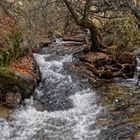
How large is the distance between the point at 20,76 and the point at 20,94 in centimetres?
69

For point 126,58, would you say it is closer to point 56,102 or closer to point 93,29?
point 93,29

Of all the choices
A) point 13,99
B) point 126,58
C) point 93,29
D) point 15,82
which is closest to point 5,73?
point 15,82

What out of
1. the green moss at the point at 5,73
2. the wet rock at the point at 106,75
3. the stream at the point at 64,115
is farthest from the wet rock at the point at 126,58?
the green moss at the point at 5,73

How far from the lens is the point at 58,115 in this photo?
11.3 metres

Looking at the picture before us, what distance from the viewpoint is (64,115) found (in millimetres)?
11258

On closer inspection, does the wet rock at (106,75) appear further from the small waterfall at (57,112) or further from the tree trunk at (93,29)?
the tree trunk at (93,29)

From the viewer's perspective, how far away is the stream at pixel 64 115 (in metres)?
9.69

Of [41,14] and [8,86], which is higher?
[8,86]

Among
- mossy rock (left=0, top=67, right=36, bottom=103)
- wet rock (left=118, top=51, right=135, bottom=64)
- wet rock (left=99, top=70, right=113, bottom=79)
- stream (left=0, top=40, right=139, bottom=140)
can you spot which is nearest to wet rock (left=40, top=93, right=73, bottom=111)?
stream (left=0, top=40, right=139, bottom=140)

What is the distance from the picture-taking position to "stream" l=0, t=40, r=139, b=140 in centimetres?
969

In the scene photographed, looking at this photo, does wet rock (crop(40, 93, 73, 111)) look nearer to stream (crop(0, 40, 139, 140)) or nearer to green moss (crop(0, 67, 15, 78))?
stream (crop(0, 40, 139, 140))

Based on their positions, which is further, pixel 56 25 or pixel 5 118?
pixel 56 25

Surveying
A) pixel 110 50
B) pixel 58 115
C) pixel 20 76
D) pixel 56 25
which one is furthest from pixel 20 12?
pixel 56 25

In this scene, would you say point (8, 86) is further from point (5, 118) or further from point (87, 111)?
point (87, 111)
